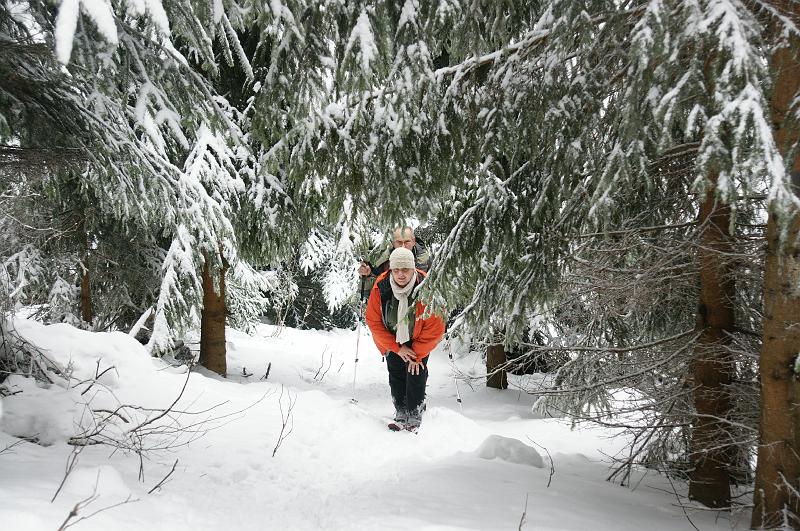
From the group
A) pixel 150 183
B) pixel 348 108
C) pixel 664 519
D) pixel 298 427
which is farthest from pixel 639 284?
pixel 150 183

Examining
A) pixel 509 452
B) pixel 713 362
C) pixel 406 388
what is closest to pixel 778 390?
pixel 713 362

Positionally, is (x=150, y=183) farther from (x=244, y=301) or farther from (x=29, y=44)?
(x=244, y=301)

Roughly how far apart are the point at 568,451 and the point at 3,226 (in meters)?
7.17

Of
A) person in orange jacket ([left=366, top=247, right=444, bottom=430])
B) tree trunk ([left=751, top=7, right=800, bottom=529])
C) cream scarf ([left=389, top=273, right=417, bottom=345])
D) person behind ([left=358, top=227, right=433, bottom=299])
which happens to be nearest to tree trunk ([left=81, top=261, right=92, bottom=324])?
person behind ([left=358, top=227, right=433, bottom=299])

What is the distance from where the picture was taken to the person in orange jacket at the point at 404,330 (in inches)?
202

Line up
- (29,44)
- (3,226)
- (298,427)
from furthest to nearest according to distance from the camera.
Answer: (3,226), (298,427), (29,44)

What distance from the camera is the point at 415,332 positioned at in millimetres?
5262

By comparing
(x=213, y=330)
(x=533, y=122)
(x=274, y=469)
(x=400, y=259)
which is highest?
(x=533, y=122)

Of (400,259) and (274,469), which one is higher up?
(400,259)

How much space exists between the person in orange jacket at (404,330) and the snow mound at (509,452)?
43.6 inches

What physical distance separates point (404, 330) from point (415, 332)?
19 centimetres

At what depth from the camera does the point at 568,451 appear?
539 cm

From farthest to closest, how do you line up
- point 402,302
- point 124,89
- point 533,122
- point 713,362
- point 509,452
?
1. point 402,302
2. point 509,452
3. point 713,362
4. point 124,89
5. point 533,122

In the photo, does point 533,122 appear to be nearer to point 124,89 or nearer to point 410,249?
point 124,89
